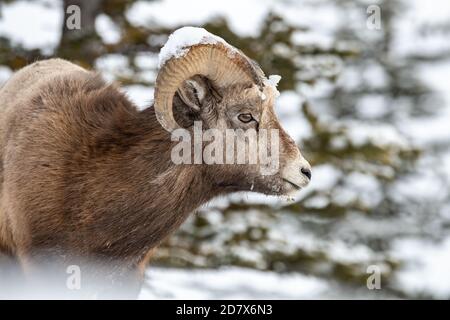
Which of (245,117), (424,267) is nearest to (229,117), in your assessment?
(245,117)

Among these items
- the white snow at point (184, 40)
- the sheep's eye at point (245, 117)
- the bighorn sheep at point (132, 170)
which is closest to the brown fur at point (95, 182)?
the bighorn sheep at point (132, 170)

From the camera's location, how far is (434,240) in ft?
63.6

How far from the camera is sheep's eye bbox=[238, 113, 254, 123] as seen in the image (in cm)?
764

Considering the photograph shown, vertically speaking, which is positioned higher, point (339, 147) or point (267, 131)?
point (339, 147)

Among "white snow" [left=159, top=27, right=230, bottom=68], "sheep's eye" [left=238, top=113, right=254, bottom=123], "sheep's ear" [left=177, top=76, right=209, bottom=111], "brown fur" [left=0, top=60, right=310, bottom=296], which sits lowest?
Result: "brown fur" [left=0, top=60, right=310, bottom=296]

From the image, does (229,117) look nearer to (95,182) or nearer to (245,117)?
(245,117)

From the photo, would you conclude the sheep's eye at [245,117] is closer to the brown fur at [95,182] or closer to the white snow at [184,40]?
the brown fur at [95,182]

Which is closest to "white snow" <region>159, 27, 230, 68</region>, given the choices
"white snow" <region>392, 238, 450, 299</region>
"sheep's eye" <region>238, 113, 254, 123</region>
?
"sheep's eye" <region>238, 113, 254, 123</region>

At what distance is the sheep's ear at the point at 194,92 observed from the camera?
7.66 m

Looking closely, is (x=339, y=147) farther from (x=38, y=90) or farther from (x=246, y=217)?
(x=38, y=90)

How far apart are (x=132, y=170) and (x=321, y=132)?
28.5ft

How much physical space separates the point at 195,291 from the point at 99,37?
394 cm

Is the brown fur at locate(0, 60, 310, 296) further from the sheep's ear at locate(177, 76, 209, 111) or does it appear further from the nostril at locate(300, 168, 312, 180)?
the nostril at locate(300, 168, 312, 180)
